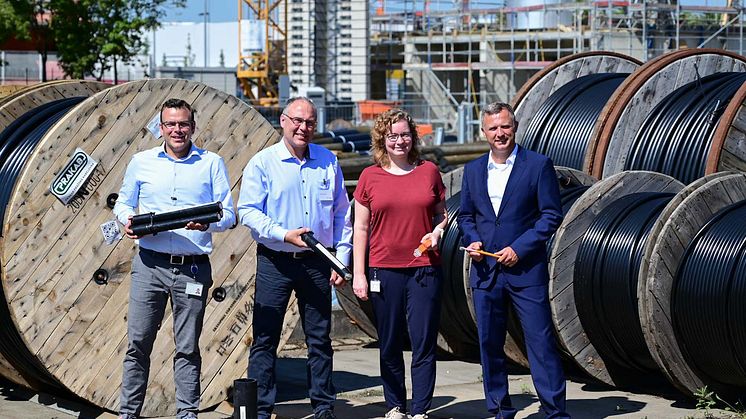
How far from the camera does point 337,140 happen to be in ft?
55.9

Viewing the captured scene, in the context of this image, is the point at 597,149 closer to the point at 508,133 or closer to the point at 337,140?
the point at 508,133

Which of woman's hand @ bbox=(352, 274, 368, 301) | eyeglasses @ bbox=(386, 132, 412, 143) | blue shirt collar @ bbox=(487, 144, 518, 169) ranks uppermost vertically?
eyeglasses @ bbox=(386, 132, 412, 143)

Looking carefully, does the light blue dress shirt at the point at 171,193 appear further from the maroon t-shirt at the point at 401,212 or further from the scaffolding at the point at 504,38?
the scaffolding at the point at 504,38

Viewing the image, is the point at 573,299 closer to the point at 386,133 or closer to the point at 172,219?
the point at 386,133

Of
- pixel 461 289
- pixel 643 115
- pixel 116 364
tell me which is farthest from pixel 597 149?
pixel 116 364

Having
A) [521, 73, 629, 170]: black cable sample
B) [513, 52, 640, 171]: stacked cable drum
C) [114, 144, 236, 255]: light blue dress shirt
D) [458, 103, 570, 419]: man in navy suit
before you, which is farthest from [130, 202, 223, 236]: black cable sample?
[521, 73, 629, 170]: black cable sample

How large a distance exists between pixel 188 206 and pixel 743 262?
3464 millimetres

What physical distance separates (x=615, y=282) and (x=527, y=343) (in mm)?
1709

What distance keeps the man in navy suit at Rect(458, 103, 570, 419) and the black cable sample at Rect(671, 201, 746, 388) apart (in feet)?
4.60

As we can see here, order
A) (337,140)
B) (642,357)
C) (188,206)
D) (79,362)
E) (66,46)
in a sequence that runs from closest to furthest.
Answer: (188,206) → (79,362) → (642,357) → (337,140) → (66,46)

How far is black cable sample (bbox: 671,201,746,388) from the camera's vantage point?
305 inches

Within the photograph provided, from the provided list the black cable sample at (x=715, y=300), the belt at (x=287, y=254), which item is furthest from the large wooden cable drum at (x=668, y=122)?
the belt at (x=287, y=254)

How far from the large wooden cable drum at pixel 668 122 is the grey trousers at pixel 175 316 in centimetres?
506

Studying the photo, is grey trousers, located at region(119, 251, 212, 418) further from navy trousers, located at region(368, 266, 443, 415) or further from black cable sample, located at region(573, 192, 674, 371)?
black cable sample, located at region(573, 192, 674, 371)
